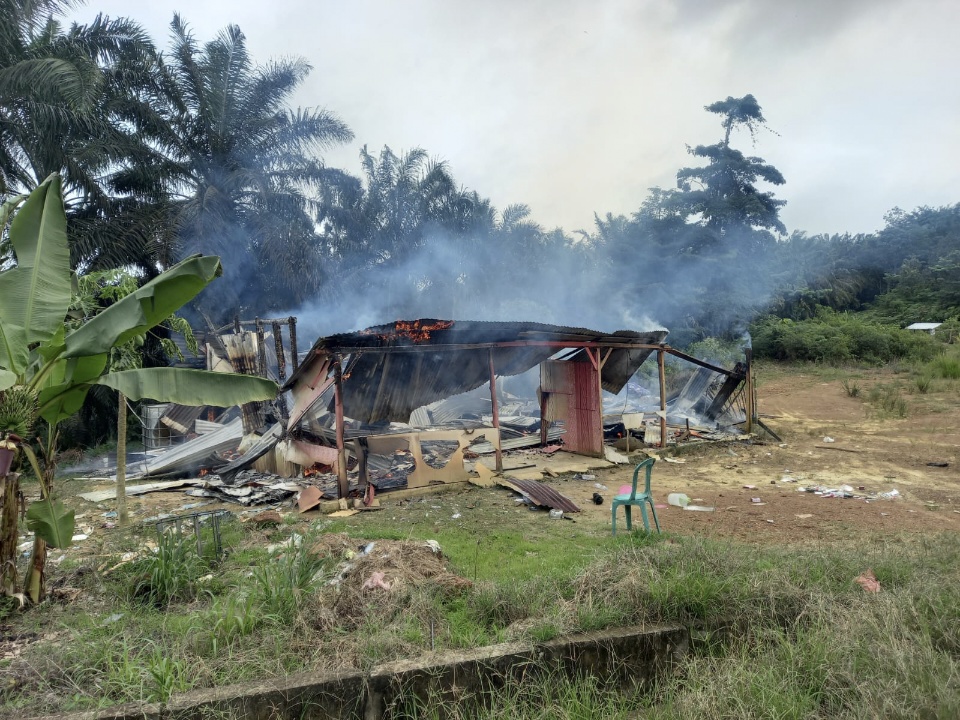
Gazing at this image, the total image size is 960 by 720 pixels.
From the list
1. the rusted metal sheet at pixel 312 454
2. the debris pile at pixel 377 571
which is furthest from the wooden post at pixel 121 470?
the debris pile at pixel 377 571

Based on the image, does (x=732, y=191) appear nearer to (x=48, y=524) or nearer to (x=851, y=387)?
(x=851, y=387)

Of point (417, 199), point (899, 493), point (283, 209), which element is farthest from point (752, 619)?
point (417, 199)

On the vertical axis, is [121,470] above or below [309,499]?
above

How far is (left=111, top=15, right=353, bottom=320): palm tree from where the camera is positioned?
62.8ft

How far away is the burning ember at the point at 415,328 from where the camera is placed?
29.2ft

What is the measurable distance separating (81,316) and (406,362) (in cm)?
482

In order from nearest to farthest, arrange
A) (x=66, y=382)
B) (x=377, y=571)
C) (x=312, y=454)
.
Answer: (x=377, y=571), (x=66, y=382), (x=312, y=454)

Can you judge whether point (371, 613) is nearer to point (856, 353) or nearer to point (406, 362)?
point (406, 362)

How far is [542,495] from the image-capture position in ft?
27.5

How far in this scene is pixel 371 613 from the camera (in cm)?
371

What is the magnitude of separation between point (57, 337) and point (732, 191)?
105 feet

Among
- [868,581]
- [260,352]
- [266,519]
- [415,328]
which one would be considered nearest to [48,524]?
[266,519]

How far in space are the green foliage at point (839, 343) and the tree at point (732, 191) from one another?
5.73m

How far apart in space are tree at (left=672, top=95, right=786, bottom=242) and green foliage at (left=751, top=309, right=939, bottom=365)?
226 inches
